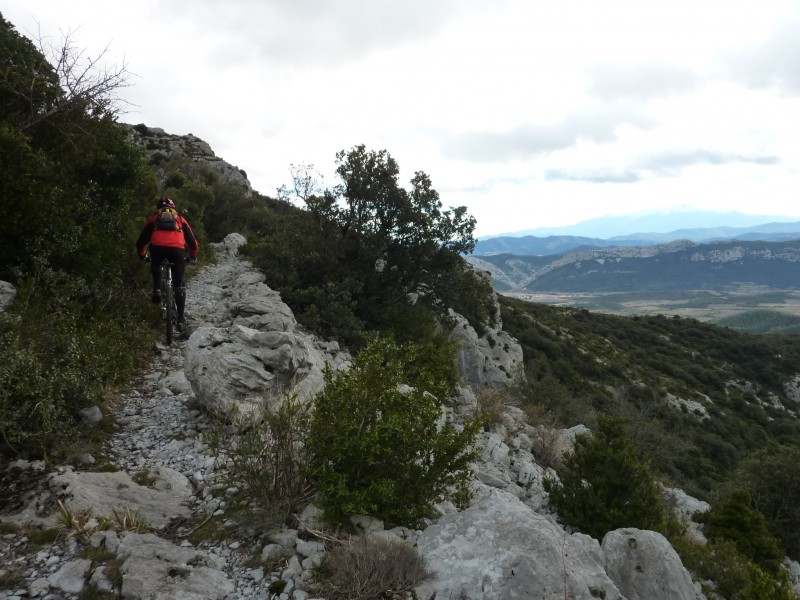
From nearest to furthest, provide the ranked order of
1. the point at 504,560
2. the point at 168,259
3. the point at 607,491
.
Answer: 1. the point at 504,560
2. the point at 607,491
3. the point at 168,259

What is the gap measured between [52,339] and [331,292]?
874cm

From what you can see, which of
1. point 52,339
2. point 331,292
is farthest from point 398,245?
point 52,339

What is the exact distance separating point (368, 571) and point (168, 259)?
796cm

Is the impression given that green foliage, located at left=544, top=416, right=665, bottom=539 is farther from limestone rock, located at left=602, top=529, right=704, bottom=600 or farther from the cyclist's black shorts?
the cyclist's black shorts

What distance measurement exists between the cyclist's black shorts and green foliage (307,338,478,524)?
5975mm

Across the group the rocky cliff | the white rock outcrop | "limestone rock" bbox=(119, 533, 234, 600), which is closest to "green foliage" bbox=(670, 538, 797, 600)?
"limestone rock" bbox=(119, 533, 234, 600)

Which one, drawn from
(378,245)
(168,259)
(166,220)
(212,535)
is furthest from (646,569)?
(378,245)

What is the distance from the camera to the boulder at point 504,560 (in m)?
3.90

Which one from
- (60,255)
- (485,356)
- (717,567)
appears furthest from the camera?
(485,356)

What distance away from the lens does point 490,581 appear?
393 cm

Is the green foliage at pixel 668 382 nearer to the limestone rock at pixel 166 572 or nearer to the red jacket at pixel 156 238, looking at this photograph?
the red jacket at pixel 156 238

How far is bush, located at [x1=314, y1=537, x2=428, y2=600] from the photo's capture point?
3787 mm

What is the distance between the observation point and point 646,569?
5242mm

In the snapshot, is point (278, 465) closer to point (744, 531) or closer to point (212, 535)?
point (212, 535)
